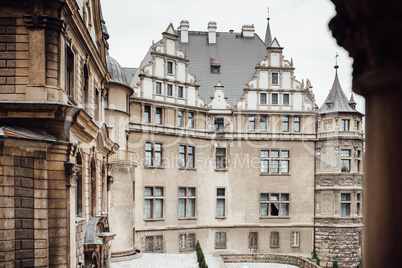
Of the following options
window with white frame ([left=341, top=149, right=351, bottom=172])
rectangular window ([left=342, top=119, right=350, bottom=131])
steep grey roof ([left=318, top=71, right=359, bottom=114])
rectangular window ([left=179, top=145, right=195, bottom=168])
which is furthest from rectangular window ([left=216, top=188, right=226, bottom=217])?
rectangular window ([left=342, top=119, right=350, bottom=131])

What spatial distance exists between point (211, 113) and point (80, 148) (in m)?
19.0

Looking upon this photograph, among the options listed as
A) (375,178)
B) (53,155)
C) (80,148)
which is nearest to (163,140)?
(80,148)

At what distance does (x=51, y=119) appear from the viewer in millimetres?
10422

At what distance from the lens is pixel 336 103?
32.5 m

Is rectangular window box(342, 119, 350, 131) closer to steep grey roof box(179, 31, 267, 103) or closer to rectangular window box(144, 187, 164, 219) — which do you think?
steep grey roof box(179, 31, 267, 103)

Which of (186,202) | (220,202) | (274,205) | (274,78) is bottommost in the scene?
(274,205)

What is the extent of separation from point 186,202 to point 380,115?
2813 cm

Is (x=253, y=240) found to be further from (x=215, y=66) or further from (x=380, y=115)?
(x=380, y=115)

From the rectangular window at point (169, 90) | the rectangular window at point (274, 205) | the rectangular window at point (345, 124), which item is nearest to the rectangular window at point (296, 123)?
the rectangular window at point (345, 124)

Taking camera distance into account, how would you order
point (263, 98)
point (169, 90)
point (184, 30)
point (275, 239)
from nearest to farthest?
point (169, 90) → point (275, 239) → point (263, 98) → point (184, 30)

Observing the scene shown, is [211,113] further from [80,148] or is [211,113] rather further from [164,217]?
[80,148]

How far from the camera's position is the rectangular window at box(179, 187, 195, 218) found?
29.8m

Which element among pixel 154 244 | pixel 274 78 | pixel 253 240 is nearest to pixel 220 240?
pixel 253 240

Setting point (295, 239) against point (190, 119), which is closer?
point (190, 119)
